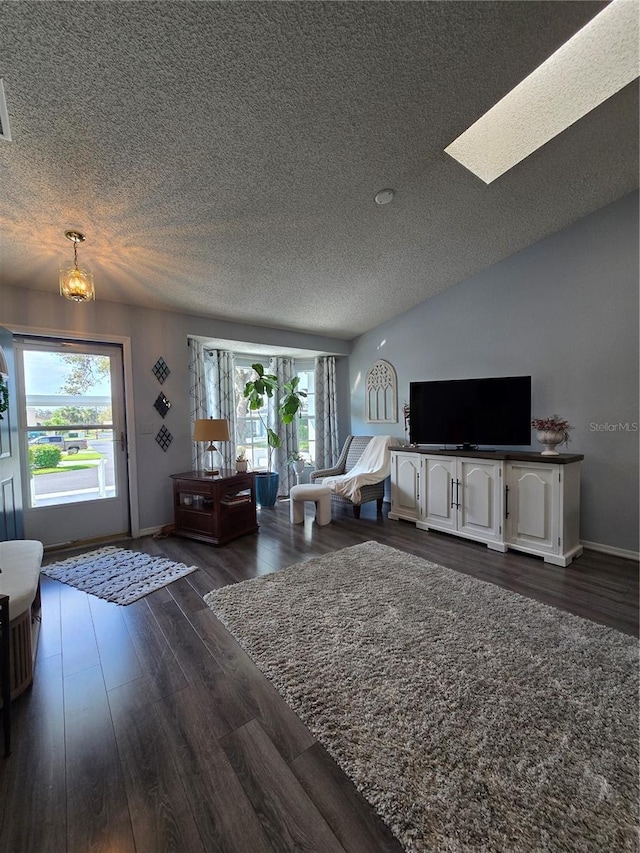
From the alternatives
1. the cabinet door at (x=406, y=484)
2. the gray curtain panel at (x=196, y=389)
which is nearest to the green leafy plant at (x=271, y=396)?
the gray curtain panel at (x=196, y=389)

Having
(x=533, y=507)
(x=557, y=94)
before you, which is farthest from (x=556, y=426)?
(x=557, y=94)

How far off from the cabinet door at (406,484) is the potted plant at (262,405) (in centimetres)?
170

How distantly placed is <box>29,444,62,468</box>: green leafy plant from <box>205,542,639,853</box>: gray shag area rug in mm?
2192

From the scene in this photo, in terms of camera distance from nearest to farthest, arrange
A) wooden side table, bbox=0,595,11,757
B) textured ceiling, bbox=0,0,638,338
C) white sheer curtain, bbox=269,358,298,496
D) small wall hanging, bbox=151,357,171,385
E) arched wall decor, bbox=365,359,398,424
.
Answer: wooden side table, bbox=0,595,11,757
textured ceiling, bbox=0,0,638,338
small wall hanging, bbox=151,357,171,385
arched wall decor, bbox=365,359,398,424
white sheer curtain, bbox=269,358,298,496

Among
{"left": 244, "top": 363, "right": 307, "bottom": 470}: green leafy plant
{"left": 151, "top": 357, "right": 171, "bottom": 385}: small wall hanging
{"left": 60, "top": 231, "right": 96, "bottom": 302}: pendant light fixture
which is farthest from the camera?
{"left": 244, "top": 363, "right": 307, "bottom": 470}: green leafy plant

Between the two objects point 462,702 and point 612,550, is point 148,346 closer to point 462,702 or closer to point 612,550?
point 462,702

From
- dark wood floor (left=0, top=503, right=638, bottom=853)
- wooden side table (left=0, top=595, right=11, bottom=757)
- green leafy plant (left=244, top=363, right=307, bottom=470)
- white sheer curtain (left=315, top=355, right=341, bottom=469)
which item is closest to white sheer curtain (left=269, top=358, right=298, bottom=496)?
green leafy plant (left=244, top=363, right=307, bottom=470)

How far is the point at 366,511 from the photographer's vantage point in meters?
4.56

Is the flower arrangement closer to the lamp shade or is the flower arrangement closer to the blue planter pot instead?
the lamp shade

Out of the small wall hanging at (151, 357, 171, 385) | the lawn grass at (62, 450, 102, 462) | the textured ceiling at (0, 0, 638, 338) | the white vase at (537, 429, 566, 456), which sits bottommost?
the lawn grass at (62, 450, 102, 462)

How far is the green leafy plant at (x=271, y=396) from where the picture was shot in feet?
15.4

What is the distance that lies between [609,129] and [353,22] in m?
1.90

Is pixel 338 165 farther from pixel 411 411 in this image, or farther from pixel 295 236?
pixel 411 411

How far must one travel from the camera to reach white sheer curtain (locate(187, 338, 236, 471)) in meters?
4.33
